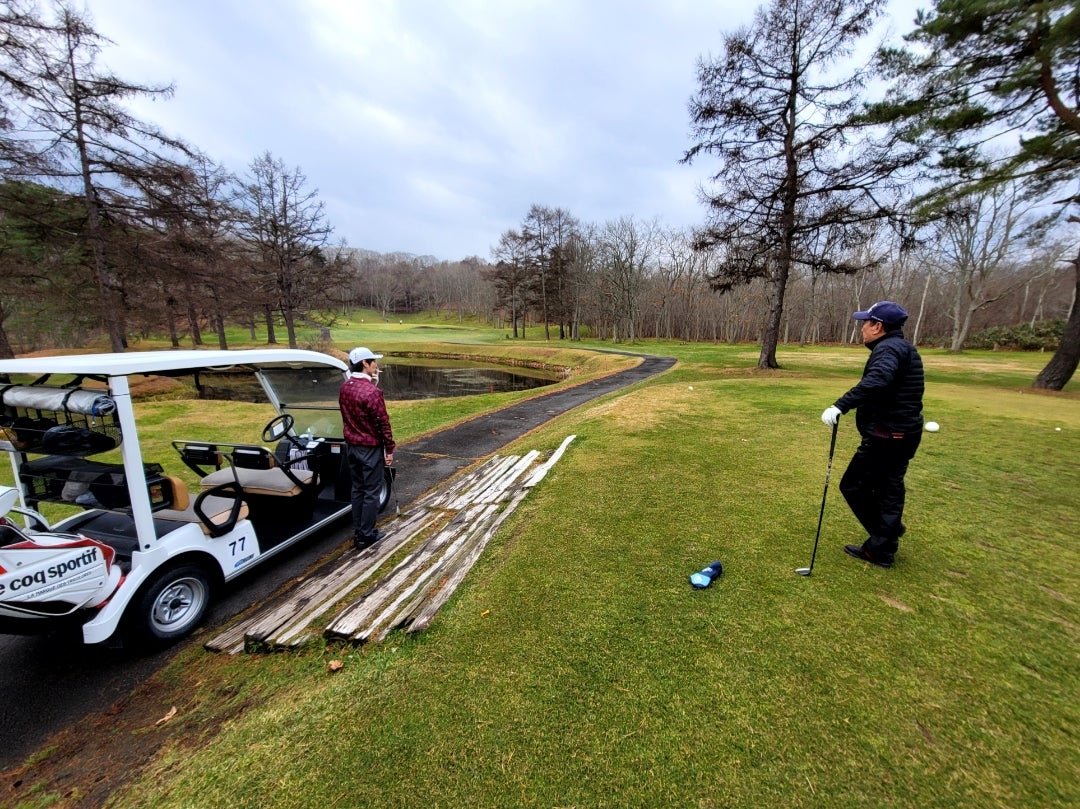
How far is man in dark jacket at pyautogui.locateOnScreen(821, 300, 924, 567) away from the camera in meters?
3.58

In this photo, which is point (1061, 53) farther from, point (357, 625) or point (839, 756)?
point (357, 625)

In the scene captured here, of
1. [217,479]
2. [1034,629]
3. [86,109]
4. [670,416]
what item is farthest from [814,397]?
[86,109]

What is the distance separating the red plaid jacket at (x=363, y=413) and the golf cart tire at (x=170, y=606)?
181 centimetres

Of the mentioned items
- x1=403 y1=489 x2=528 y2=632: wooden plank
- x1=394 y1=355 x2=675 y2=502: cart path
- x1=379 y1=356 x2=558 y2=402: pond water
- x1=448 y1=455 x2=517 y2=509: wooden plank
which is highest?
x1=403 y1=489 x2=528 y2=632: wooden plank

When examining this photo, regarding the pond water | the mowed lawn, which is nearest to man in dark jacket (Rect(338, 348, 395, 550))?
the mowed lawn

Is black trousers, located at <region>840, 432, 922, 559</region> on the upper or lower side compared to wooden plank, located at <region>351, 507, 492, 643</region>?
upper

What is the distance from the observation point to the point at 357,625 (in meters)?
3.40

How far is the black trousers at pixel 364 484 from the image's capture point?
491 centimetres

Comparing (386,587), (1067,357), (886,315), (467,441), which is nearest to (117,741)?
(386,587)

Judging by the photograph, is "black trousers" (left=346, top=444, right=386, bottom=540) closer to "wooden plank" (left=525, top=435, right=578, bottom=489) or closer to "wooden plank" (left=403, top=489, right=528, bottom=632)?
"wooden plank" (left=403, top=489, right=528, bottom=632)

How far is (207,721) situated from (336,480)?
3.32 m

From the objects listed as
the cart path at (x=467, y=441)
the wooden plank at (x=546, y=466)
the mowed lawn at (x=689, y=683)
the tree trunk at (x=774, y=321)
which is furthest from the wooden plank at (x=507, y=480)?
the tree trunk at (x=774, y=321)

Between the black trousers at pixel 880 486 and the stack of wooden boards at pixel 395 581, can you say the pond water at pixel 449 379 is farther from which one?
the black trousers at pixel 880 486

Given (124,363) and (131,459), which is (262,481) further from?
(124,363)
